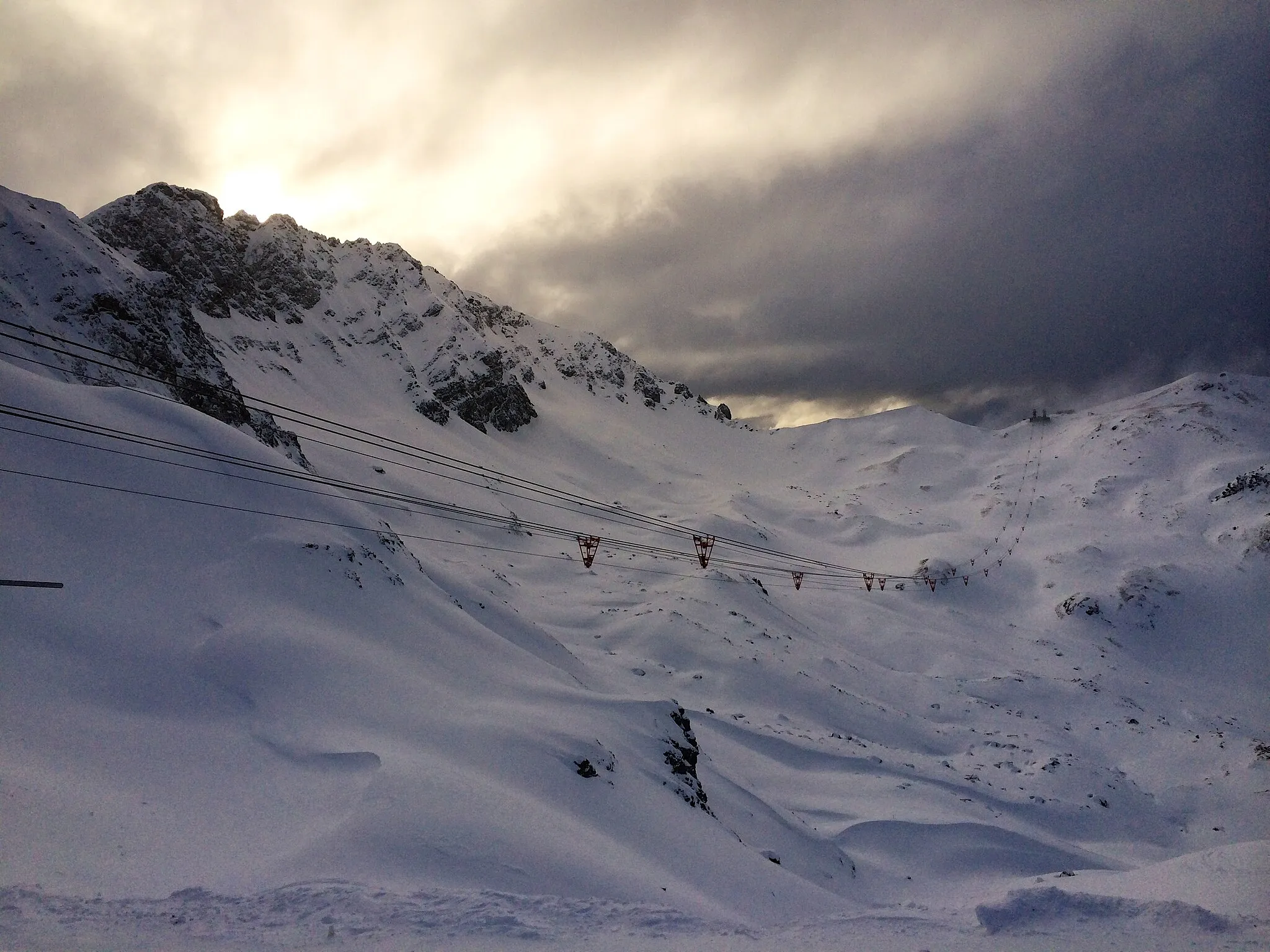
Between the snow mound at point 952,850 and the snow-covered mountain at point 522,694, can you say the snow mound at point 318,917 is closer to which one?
the snow-covered mountain at point 522,694

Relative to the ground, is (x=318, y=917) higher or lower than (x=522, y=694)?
higher

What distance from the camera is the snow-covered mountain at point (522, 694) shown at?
334 inches

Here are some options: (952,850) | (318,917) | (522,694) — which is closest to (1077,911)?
(318,917)

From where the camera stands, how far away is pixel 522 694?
57.2ft

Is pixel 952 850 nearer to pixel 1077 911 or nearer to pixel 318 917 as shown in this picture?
pixel 1077 911

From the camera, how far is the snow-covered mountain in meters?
8.48

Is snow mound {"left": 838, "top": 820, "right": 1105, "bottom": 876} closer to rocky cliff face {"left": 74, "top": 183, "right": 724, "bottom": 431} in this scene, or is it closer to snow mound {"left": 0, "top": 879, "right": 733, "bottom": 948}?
snow mound {"left": 0, "top": 879, "right": 733, "bottom": 948}

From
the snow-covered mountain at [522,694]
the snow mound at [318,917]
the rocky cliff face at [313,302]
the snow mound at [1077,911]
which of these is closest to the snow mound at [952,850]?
the snow-covered mountain at [522,694]

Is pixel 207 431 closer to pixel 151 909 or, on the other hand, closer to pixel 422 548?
pixel 151 909

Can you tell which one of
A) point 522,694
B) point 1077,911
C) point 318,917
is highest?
point 1077,911

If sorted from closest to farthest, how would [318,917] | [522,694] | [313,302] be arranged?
[318,917] → [522,694] → [313,302]

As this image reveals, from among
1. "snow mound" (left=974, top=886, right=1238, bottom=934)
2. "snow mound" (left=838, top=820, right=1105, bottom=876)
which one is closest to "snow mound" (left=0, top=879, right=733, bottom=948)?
"snow mound" (left=974, top=886, right=1238, bottom=934)

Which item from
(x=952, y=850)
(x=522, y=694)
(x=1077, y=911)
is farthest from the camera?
(x=952, y=850)

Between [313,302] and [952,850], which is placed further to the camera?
[313,302]
